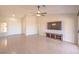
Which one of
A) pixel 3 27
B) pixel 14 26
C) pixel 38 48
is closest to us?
pixel 38 48

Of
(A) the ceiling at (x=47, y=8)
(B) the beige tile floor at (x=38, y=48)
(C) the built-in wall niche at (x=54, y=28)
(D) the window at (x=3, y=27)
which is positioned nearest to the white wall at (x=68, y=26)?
(C) the built-in wall niche at (x=54, y=28)

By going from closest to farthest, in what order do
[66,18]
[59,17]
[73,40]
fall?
[73,40]
[66,18]
[59,17]

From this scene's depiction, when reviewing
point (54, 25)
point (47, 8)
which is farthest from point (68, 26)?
point (47, 8)

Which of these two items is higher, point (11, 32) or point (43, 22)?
point (43, 22)

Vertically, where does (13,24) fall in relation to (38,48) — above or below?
above

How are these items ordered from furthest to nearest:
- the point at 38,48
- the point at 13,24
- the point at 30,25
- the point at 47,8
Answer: the point at 13,24, the point at 30,25, the point at 47,8, the point at 38,48

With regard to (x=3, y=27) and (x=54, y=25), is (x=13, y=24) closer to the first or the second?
(x=3, y=27)

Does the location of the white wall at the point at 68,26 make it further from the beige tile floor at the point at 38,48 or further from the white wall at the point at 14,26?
the white wall at the point at 14,26

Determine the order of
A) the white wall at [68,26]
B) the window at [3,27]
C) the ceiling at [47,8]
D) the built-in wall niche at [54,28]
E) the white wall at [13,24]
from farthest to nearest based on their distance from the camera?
the white wall at [13,24] → the window at [3,27] → the built-in wall niche at [54,28] → the white wall at [68,26] → the ceiling at [47,8]

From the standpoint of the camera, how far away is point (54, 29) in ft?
30.1

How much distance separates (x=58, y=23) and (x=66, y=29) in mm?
1073

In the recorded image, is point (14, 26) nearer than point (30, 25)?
No
